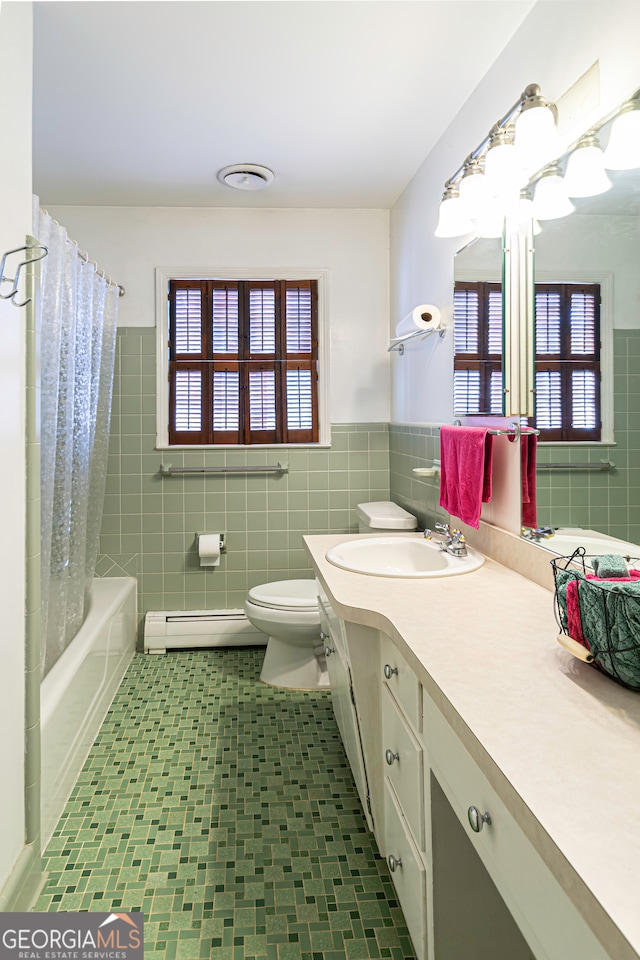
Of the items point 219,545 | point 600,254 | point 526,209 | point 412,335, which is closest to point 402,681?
point 600,254

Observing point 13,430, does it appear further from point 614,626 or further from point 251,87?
point 251,87

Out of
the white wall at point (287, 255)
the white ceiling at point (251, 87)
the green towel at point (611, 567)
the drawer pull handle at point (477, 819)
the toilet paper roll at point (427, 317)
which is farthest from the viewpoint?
the white wall at point (287, 255)

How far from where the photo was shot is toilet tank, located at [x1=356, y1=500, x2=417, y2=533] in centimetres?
299

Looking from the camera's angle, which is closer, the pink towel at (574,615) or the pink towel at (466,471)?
the pink towel at (574,615)

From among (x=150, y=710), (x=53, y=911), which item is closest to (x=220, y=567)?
(x=150, y=710)

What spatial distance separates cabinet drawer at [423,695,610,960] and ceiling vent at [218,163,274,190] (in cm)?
268

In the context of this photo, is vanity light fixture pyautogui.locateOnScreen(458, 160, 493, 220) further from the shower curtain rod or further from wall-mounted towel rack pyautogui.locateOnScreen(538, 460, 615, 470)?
the shower curtain rod

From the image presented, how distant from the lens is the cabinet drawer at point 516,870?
2.29 ft

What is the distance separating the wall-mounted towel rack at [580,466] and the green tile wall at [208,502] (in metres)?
1.98

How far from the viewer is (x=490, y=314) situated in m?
2.14

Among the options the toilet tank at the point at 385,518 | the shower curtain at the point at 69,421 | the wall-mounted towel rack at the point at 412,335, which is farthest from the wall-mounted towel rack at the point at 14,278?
the toilet tank at the point at 385,518

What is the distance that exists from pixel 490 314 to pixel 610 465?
88 cm

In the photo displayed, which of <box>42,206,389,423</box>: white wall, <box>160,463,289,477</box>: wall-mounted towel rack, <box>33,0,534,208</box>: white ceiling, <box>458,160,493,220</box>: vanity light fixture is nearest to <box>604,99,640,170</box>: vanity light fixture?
<box>458,160,493,220</box>: vanity light fixture

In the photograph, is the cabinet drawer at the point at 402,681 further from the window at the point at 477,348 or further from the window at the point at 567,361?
the window at the point at 477,348
